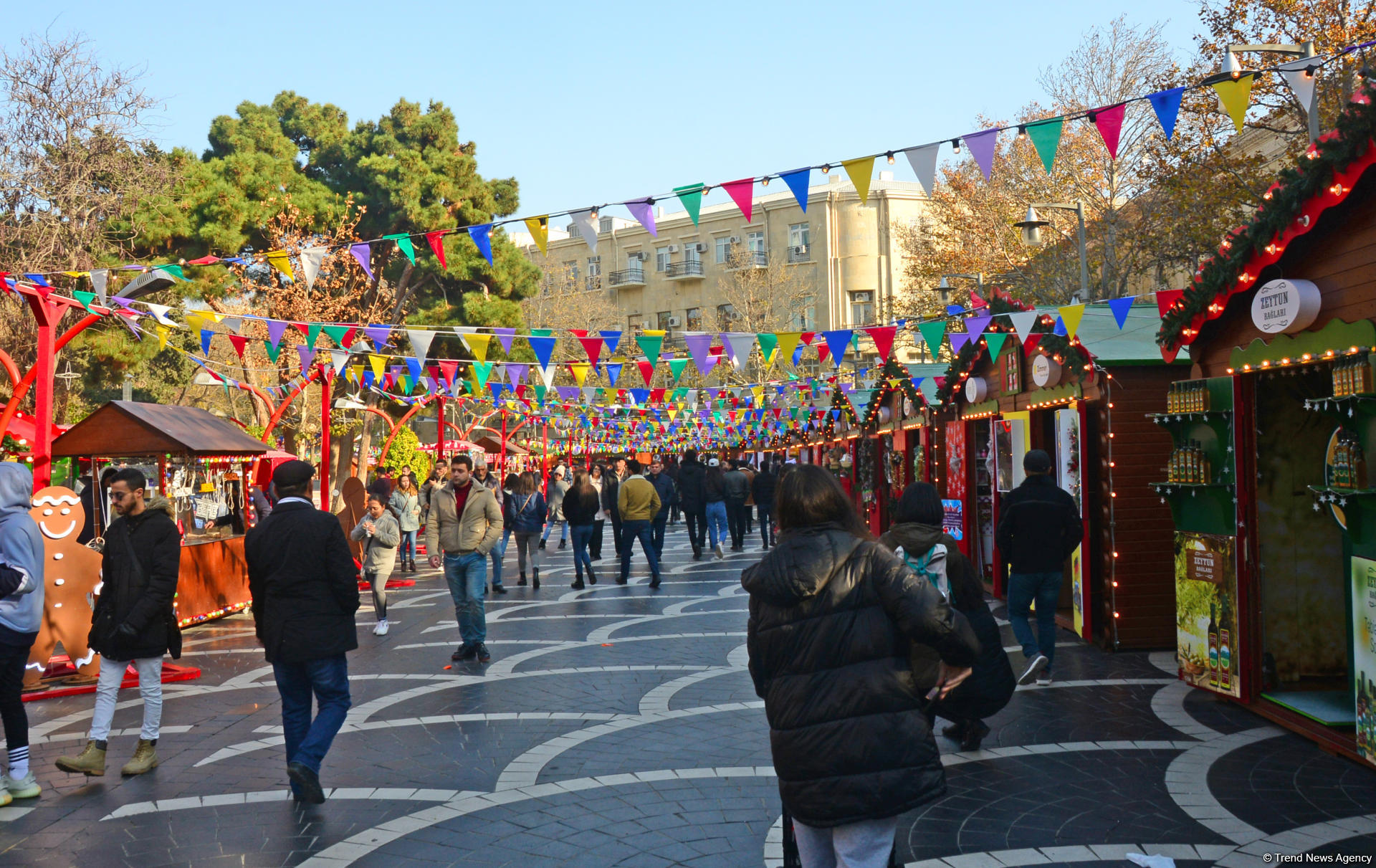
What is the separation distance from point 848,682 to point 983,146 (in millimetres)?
5710

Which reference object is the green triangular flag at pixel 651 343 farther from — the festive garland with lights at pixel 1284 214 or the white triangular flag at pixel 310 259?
the festive garland with lights at pixel 1284 214

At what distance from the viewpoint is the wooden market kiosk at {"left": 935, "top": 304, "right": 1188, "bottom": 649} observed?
967 centimetres

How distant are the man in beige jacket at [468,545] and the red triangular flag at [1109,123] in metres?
5.71

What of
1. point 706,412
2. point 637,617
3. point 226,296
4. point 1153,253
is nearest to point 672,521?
point 706,412

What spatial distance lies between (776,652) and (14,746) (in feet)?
15.4

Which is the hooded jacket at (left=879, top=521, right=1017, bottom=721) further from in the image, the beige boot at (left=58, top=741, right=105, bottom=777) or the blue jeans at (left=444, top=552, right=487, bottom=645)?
the blue jeans at (left=444, top=552, right=487, bottom=645)

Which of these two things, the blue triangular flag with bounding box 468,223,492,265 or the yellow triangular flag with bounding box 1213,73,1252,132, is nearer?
the yellow triangular flag with bounding box 1213,73,1252,132

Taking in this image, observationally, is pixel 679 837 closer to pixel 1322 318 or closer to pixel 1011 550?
pixel 1011 550

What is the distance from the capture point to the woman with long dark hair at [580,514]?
1515cm

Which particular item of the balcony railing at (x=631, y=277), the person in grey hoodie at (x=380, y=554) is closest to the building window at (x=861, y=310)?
the balcony railing at (x=631, y=277)

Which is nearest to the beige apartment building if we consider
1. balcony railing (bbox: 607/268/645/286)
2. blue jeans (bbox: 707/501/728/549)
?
balcony railing (bbox: 607/268/645/286)

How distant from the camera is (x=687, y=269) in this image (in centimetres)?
6059

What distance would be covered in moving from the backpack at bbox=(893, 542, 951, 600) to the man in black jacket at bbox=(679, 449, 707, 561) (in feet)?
42.5

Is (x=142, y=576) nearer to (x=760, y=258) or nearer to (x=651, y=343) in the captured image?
(x=651, y=343)
